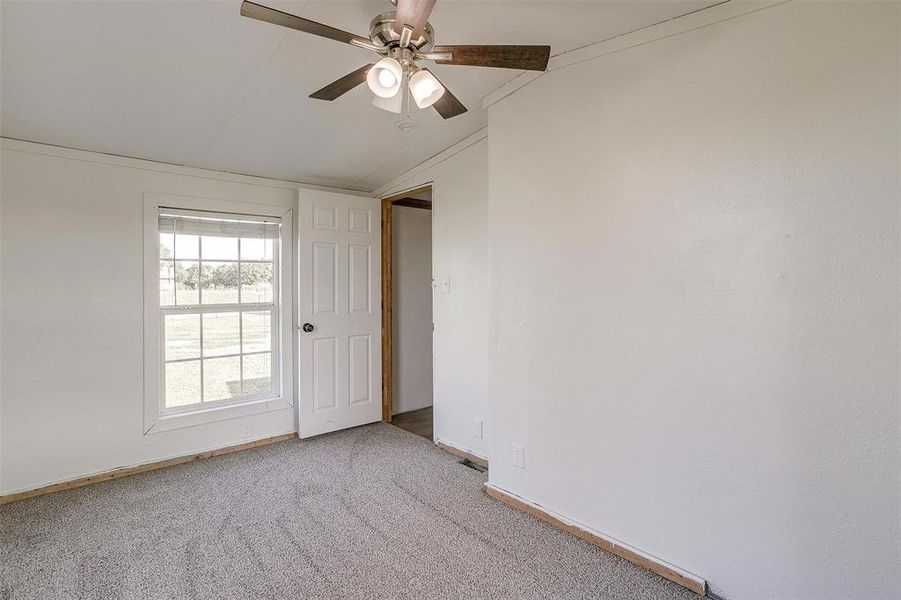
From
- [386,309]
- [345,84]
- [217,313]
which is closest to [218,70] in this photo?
[345,84]

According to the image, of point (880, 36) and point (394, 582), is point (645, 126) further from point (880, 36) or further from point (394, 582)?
point (394, 582)

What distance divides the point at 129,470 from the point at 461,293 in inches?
102

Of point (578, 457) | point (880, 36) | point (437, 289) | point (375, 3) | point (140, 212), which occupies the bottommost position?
point (578, 457)

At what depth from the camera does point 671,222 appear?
5.57 ft

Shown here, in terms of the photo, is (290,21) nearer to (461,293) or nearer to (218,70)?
(218,70)

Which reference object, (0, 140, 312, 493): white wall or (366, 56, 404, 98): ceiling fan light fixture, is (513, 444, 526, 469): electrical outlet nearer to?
(366, 56, 404, 98): ceiling fan light fixture

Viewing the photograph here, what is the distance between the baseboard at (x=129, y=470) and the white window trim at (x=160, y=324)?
0.23m

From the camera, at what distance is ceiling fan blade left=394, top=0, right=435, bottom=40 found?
1.12m

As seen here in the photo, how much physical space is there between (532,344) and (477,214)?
45.2 inches

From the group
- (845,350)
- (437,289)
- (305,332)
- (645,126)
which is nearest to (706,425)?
(845,350)

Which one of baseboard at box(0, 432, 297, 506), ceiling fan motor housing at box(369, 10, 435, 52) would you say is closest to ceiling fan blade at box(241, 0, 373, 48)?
ceiling fan motor housing at box(369, 10, 435, 52)

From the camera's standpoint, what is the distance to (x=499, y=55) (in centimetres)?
139

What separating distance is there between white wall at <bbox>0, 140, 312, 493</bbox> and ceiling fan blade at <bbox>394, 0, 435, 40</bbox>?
2523mm

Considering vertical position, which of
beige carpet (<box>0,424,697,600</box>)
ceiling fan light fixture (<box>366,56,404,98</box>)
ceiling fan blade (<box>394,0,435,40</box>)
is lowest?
beige carpet (<box>0,424,697,600</box>)
